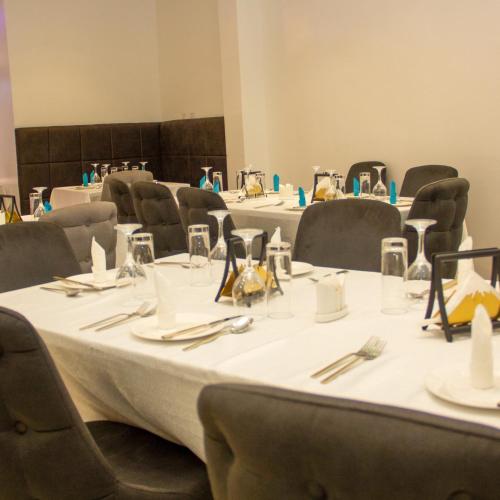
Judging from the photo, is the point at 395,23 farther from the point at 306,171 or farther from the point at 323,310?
the point at 323,310

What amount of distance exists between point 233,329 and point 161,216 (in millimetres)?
3281

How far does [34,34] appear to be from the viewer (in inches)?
372

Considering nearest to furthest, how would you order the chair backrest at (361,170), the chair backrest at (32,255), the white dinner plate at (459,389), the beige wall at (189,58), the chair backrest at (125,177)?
the white dinner plate at (459,389) < the chair backrest at (32,255) < the chair backrest at (125,177) < the chair backrest at (361,170) < the beige wall at (189,58)

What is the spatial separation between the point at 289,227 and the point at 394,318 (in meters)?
2.63

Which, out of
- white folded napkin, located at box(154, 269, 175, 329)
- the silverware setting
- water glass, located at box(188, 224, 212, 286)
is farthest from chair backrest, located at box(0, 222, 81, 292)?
the silverware setting

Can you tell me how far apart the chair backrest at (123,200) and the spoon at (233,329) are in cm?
430

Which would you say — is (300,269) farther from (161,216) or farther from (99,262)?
(161,216)

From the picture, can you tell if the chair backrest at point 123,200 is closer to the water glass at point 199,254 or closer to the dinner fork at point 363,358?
the water glass at point 199,254

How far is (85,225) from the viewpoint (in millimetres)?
3965

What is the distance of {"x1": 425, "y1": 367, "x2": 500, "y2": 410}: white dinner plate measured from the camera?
4.76ft

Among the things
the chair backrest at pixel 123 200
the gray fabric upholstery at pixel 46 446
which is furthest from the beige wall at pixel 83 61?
the gray fabric upholstery at pixel 46 446

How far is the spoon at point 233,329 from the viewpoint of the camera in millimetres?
1983

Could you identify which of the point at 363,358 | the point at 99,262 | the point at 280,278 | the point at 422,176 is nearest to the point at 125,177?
the point at 422,176

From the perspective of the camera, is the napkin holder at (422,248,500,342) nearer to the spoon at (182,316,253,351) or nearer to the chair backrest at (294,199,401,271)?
the spoon at (182,316,253,351)
